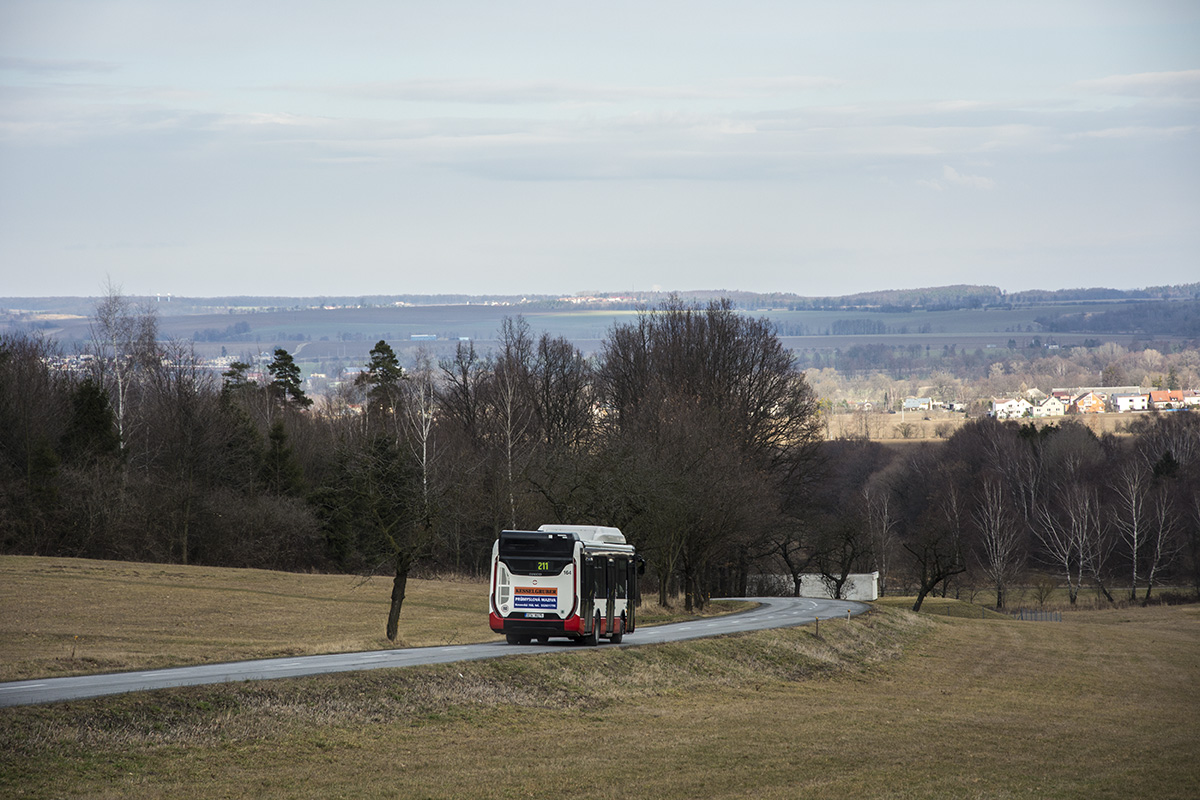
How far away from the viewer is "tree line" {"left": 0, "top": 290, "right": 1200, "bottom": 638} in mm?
54531

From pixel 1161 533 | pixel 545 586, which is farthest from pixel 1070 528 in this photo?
pixel 545 586

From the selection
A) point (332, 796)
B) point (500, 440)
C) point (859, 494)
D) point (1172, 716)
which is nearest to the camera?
point (332, 796)

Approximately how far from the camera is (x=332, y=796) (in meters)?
14.5

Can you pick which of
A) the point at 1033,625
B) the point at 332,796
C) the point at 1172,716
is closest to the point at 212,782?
the point at 332,796

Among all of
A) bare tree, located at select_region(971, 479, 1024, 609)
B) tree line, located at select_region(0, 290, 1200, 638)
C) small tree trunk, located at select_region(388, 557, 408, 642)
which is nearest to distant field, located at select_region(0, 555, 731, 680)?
small tree trunk, located at select_region(388, 557, 408, 642)

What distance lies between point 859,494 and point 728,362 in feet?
174

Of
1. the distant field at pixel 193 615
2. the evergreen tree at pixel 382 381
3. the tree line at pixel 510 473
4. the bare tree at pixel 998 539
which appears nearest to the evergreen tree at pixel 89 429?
the tree line at pixel 510 473

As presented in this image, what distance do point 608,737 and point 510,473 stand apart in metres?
48.5

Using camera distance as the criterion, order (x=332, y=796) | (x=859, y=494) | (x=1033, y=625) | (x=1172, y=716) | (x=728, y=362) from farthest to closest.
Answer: (x=859, y=494) → (x=728, y=362) → (x=1033, y=625) → (x=1172, y=716) → (x=332, y=796)

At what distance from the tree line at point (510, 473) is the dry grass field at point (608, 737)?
10.3 m

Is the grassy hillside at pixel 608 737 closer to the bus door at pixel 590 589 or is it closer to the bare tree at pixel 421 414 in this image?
the bus door at pixel 590 589

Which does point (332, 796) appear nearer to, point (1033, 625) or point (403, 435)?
point (1033, 625)

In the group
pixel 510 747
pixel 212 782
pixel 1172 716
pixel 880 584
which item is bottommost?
pixel 880 584

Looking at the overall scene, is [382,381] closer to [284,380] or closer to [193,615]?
[284,380]
